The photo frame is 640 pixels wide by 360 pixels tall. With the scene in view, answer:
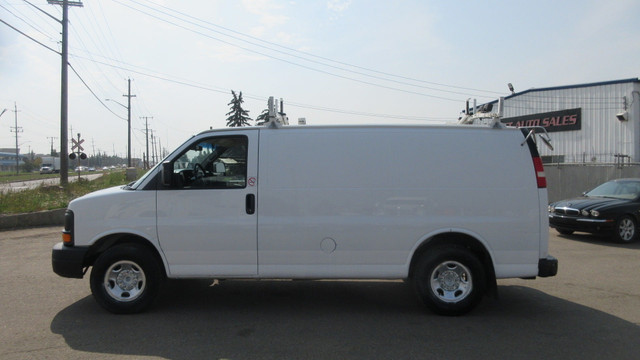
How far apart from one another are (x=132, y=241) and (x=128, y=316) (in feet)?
2.84

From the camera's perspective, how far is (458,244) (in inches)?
211

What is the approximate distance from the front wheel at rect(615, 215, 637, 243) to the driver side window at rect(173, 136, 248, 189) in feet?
31.0

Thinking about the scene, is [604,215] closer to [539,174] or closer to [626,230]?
[626,230]

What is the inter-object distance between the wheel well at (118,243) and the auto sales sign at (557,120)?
30507mm

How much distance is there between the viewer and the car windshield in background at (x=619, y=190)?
1137 centimetres

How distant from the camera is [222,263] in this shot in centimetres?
529

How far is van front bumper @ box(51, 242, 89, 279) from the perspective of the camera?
5.27m

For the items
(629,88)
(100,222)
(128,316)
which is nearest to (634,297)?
(128,316)

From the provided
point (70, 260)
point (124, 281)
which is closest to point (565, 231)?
point (124, 281)

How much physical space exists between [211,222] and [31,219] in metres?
9.96

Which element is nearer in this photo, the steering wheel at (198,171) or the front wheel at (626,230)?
the steering wheel at (198,171)

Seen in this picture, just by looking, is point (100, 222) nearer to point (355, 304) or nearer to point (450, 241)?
point (355, 304)

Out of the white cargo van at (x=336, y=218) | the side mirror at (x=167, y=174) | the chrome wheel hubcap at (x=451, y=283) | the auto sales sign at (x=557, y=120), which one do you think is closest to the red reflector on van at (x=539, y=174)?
the white cargo van at (x=336, y=218)

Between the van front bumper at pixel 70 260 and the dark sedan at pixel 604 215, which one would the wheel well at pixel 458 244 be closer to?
the van front bumper at pixel 70 260
